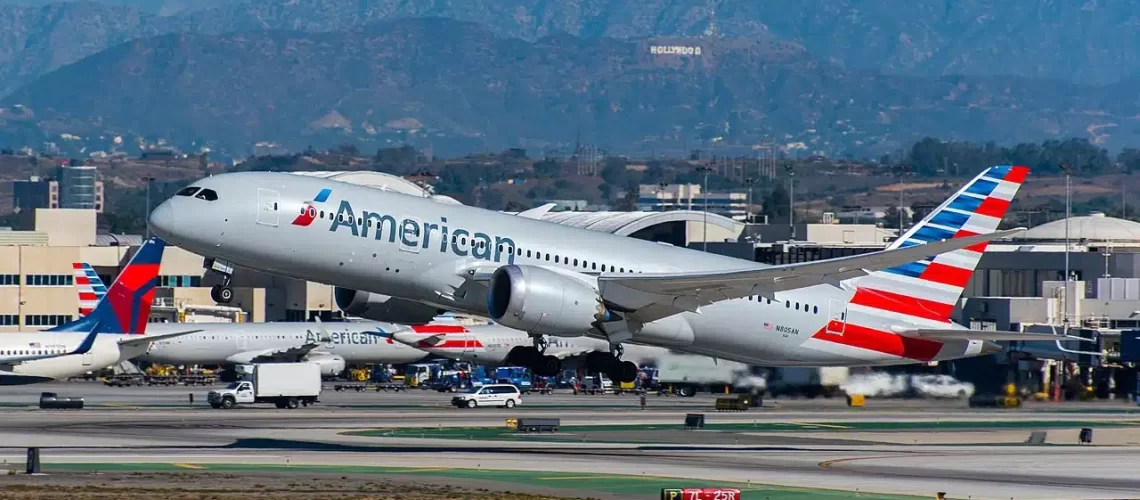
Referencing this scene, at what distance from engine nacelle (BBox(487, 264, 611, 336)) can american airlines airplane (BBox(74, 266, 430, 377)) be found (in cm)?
6960

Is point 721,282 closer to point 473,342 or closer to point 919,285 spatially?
point 919,285

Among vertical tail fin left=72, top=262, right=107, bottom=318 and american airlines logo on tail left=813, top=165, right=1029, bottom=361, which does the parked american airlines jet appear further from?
american airlines logo on tail left=813, top=165, right=1029, bottom=361

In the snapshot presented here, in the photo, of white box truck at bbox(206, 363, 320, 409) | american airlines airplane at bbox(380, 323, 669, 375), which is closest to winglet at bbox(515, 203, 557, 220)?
white box truck at bbox(206, 363, 320, 409)

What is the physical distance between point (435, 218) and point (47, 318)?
104456 mm

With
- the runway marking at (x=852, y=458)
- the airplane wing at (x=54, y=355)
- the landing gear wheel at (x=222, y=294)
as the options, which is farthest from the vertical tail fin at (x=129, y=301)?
the runway marking at (x=852, y=458)

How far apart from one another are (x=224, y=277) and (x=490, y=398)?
5074 cm

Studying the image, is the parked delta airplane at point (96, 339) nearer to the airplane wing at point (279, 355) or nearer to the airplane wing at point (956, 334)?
the airplane wing at point (279, 355)

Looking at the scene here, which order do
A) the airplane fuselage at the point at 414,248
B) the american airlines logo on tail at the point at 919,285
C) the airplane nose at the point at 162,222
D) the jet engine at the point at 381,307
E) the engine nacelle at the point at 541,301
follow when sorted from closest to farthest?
the airplane nose at the point at 162,222
the airplane fuselage at the point at 414,248
the engine nacelle at the point at 541,301
the jet engine at the point at 381,307
the american airlines logo on tail at the point at 919,285

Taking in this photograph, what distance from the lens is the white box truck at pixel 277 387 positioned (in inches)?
3927

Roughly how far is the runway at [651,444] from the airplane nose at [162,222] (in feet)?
30.2

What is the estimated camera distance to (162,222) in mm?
51031

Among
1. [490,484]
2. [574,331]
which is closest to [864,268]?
Result: [574,331]

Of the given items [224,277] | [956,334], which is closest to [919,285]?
A: [956,334]

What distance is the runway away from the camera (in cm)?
5569
